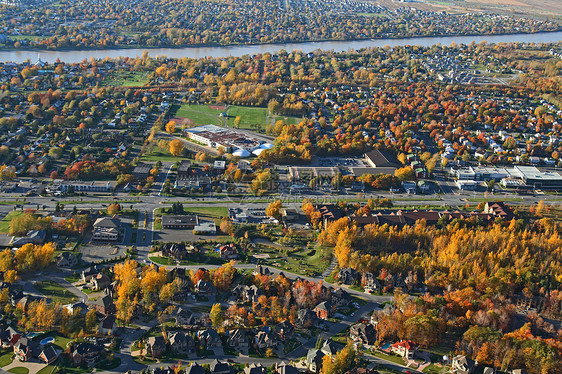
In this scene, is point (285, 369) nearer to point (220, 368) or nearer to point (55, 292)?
point (220, 368)

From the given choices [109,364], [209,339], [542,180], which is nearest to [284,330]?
[209,339]

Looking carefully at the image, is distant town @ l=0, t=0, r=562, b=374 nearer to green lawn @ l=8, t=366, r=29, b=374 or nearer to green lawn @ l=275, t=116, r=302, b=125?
green lawn @ l=8, t=366, r=29, b=374

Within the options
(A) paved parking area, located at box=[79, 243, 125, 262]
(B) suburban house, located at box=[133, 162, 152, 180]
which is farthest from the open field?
(A) paved parking area, located at box=[79, 243, 125, 262]

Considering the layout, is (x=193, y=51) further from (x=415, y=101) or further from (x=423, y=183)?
(x=423, y=183)

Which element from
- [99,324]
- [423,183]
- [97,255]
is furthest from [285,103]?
[99,324]

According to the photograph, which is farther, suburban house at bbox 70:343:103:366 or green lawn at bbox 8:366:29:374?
suburban house at bbox 70:343:103:366

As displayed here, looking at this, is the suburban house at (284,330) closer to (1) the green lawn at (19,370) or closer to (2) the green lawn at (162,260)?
(2) the green lawn at (162,260)

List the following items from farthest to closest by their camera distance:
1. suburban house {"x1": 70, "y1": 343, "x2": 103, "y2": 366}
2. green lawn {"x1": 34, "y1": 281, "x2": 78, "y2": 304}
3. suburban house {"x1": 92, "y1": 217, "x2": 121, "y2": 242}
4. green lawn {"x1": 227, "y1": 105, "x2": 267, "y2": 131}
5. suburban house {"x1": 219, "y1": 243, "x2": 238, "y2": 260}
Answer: green lawn {"x1": 227, "y1": 105, "x2": 267, "y2": 131}, suburban house {"x1": 92, "y1": 217, "x2": 121, "y2": 242}, suburban house {"x1": 219, "y1": 243, "x2": 238, "y2": 260}, green lawn {"x1": 34, "y1": 281, "x2": 78, "y2": 304}, suburban house {"x1": 70, "y1": 343, "x2": 103, "y2": 366}
